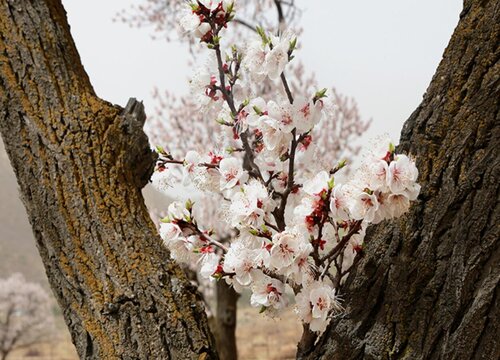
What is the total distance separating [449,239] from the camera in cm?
95

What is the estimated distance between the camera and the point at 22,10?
134 centimetres

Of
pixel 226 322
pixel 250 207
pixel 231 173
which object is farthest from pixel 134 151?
pixel 226 322

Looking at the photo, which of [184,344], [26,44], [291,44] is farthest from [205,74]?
[184,344]

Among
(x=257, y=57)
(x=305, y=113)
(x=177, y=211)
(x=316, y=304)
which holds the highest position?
(x=257, y=57)

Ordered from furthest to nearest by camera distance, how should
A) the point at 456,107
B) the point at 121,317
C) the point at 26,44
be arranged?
the point at 26,44 < the point at 121,317 < the point at 456,107

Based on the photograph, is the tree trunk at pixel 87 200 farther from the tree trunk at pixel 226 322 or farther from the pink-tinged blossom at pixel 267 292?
the tree trunk at pixel 226 322

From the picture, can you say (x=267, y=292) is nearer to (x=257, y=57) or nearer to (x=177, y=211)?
(x=177, y=211)

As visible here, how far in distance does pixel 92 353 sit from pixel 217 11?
711 millimetres

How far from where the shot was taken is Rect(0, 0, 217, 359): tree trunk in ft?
3.57

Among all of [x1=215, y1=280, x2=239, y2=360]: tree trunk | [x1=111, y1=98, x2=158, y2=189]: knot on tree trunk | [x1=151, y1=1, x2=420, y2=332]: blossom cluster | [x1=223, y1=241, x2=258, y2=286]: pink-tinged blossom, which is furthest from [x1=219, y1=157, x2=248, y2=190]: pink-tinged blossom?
[x1=215, y1=280, x2=239, y2=360]: tree trunk

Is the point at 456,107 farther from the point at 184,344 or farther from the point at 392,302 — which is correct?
the point at 184,344

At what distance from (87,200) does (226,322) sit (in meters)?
2.56

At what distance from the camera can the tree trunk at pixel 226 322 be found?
3.53 m

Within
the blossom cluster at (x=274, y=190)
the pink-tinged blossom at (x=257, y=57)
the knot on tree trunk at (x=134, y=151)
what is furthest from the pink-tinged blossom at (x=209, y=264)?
the pink-tinged blossom at (x=257, y=57)
